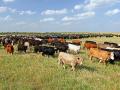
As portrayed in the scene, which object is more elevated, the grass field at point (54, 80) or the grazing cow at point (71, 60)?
the grazing cow at point (71, 60)

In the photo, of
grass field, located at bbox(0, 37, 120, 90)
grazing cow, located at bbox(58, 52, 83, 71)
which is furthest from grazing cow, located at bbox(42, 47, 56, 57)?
grass field, located at bbox(0, 37, 120, 90)

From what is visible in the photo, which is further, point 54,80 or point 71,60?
point 71,60

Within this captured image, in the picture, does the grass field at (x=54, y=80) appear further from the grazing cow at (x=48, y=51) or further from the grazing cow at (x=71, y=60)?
the grazing cow at (x=48, y=51)

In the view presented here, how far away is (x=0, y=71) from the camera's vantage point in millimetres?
15211

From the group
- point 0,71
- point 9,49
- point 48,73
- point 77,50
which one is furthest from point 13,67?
point 77,50

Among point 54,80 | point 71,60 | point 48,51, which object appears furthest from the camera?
point 48,51

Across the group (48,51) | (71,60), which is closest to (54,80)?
(71,60)

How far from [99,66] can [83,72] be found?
10.7 ft

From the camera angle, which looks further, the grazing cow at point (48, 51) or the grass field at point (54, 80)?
the grazing cow at point (48, 51)

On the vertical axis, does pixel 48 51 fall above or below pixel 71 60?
below

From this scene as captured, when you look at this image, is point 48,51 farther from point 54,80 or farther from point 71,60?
point 54,80

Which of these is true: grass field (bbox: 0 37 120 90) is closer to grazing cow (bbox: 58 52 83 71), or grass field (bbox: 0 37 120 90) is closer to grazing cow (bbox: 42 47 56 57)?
grazing cow (bbox: 58 52 83 71)

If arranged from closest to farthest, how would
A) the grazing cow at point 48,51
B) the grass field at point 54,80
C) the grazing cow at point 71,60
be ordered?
the grass field at point 54,80
the grazing cow at point 71,60
the grazing cow at point 48,51

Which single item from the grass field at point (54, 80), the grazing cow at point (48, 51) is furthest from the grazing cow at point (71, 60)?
the grazing cow at point (48, 51)
